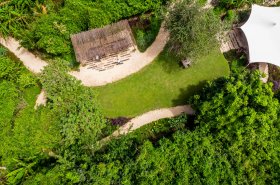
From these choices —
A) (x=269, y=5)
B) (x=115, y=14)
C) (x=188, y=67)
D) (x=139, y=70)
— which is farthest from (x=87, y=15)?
(x=269, y=5)

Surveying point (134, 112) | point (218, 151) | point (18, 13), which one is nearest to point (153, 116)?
point (134, 112)

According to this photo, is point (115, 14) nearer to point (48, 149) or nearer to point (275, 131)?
point (48, 149)

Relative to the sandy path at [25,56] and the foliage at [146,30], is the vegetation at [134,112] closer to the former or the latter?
the foliage at [146,30]

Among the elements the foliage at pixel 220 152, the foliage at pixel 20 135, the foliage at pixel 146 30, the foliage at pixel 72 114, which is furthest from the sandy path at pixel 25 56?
the foliage at pixel 220 152

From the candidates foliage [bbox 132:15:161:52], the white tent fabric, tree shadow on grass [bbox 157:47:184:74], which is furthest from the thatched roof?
the white tent fabric

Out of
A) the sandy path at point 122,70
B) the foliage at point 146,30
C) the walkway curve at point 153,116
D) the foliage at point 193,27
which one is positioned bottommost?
the walkway curve at point 153,116
